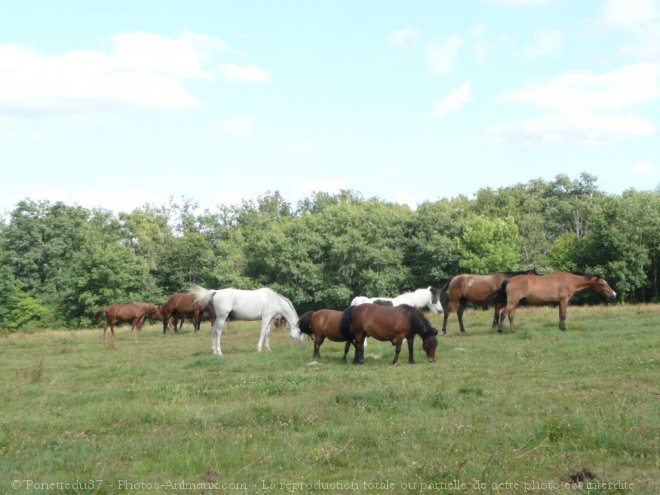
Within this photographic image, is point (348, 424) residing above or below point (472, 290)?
below

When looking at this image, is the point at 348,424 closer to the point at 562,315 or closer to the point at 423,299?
the point at 423,299

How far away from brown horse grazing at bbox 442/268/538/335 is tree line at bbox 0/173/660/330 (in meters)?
41.1

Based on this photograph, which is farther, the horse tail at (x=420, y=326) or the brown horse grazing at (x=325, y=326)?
the brown horse grazing at (x=325, y=326)

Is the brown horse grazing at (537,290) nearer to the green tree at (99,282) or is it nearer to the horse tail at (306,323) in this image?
the horse tail at (306,323)

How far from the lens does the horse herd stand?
16969 millimetres

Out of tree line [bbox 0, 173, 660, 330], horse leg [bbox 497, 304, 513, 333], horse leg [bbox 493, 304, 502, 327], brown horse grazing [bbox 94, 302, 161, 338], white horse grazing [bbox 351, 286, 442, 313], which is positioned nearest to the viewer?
horse leg [bbox 497, 304, 513, 333]

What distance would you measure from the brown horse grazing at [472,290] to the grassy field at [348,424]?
5874mm

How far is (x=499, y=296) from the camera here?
77.8 feet

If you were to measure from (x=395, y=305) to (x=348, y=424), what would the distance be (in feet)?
26.4

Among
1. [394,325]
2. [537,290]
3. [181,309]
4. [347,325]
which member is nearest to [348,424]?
[394,325]

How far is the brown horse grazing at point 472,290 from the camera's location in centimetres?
2440

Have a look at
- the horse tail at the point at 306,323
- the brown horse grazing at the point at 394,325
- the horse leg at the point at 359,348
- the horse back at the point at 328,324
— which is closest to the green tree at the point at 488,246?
the horse tail at the point at 306,323

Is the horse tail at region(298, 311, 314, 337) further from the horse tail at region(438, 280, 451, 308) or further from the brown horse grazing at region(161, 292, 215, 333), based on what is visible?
the brown horse grazing at region(161, 292, 215, 333)

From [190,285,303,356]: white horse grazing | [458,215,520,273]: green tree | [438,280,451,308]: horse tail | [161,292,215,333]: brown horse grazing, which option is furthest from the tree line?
[190,285,303,356]: white horse grazing
